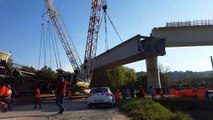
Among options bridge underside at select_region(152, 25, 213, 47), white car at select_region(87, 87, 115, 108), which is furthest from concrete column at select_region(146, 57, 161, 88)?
white car at select_region(87, 87, 115, 108)

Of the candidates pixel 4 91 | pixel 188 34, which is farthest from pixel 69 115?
pixel 188 34

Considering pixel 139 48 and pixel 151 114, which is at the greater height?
pixel 139 48

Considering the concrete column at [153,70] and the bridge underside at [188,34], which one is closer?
the bridge underside at [188,34]

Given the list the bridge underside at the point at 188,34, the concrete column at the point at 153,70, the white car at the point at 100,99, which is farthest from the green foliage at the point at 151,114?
the concrete column at the point at 153,70

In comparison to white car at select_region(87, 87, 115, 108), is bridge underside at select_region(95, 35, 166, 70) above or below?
above

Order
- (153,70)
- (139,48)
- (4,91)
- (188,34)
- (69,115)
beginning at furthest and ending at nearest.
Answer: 1. (153,70)
2. (188,34)
3. (139,48)
4. (4,91)
5. (69,115)

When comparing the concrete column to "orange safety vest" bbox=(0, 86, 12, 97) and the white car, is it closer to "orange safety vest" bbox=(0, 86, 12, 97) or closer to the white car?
the white car

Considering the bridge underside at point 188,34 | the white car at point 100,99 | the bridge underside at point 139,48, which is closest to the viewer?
the white car at point 100,99

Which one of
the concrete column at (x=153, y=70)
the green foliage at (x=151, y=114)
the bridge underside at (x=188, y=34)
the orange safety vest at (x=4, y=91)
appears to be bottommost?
the green foliage at (x=151, y=114)

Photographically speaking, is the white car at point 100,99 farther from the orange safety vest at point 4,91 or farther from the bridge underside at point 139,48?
the bridge underside at point 139,48

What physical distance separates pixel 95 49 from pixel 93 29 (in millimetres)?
3913

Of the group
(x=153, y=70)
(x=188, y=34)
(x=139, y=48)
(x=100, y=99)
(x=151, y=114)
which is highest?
(x=188, y=34)

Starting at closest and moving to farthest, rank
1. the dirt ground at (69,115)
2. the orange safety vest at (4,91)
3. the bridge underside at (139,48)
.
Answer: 1. the dirt ground at (69,115)
2. the orange safety vest at (4,91)
3. the bridge underside at (139,48)

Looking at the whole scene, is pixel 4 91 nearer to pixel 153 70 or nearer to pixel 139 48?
pixel 139 48
